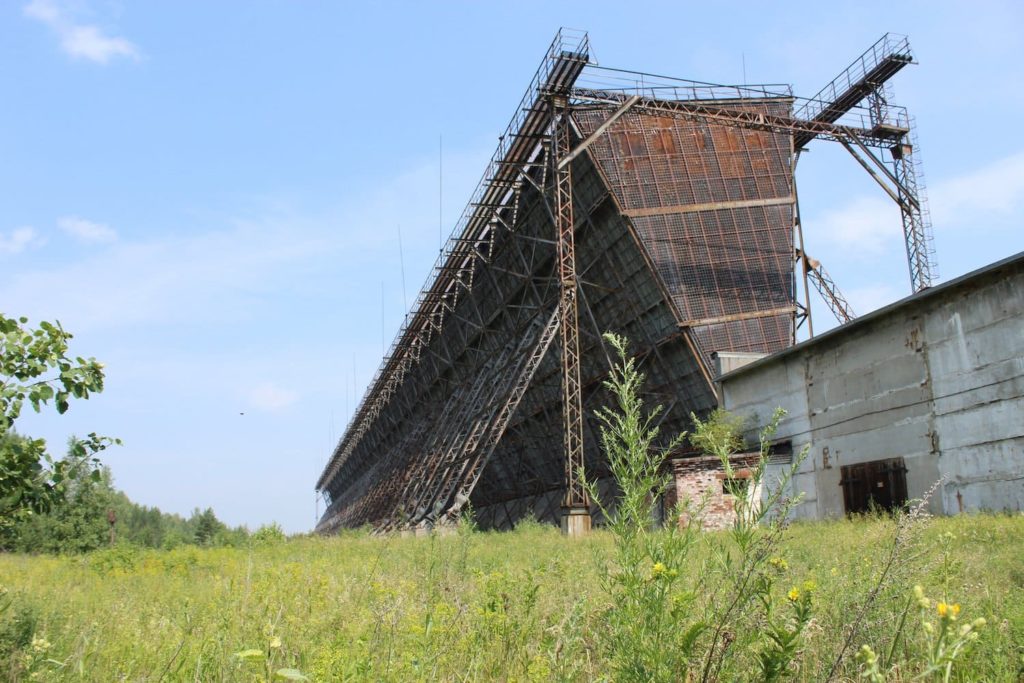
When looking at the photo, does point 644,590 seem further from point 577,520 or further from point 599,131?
point 599,131

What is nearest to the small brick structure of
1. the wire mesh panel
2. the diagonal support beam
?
the wire mesh panel

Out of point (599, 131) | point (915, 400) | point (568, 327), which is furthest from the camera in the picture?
point (568, 327)

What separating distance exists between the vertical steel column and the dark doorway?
6.08 m

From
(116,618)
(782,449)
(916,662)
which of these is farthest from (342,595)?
(782,449)

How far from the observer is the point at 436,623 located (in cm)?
401

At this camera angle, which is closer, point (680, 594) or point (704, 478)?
point (680, 594)

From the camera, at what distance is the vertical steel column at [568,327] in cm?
1775

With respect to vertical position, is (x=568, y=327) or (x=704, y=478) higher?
(x=568, y=327)

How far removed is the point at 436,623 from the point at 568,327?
17243 millimetres

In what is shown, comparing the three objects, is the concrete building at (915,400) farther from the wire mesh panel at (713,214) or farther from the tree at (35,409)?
the tree at (35,409)

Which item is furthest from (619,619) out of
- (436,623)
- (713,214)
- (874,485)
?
(713,214)

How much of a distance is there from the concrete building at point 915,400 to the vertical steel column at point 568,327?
473cm

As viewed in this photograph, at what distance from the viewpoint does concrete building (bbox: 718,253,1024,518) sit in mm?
13383

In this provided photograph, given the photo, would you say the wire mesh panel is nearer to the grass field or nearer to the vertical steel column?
the vertical steel column
